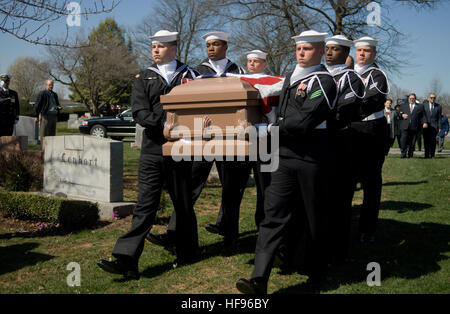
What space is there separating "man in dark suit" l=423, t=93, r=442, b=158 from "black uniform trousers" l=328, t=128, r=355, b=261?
13.8 metres

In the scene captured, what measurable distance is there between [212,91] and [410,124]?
51.6 ft

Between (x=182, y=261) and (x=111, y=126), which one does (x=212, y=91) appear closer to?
(x=182, y=261)

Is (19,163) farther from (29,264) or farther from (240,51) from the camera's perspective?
(240,51)

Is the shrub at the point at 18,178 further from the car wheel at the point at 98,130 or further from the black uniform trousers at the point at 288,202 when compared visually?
the car wheel at the point at 98,130

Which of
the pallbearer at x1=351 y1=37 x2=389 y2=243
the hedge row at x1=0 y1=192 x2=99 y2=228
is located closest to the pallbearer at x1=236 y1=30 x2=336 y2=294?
the pallbearer at x1=351 y1=37 x2=389 y2=243

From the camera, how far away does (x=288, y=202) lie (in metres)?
4.16

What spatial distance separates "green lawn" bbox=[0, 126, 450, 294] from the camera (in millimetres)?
4453

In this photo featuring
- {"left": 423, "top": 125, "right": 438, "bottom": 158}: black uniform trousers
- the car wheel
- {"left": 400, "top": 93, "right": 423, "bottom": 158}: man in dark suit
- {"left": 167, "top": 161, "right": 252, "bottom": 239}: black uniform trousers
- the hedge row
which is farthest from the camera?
the car wheel

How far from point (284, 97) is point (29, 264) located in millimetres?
3350

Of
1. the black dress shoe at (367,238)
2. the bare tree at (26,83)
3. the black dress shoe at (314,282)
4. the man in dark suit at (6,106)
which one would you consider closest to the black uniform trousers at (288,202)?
the black dress shoe at (314,282)

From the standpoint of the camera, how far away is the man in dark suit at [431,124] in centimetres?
1789

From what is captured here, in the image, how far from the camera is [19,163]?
9.13 m

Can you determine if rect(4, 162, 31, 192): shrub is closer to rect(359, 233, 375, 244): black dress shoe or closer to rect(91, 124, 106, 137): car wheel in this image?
rect(359, 233, 375, 244): black dress shoe

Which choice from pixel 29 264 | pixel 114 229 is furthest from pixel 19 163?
pixel 29 264
